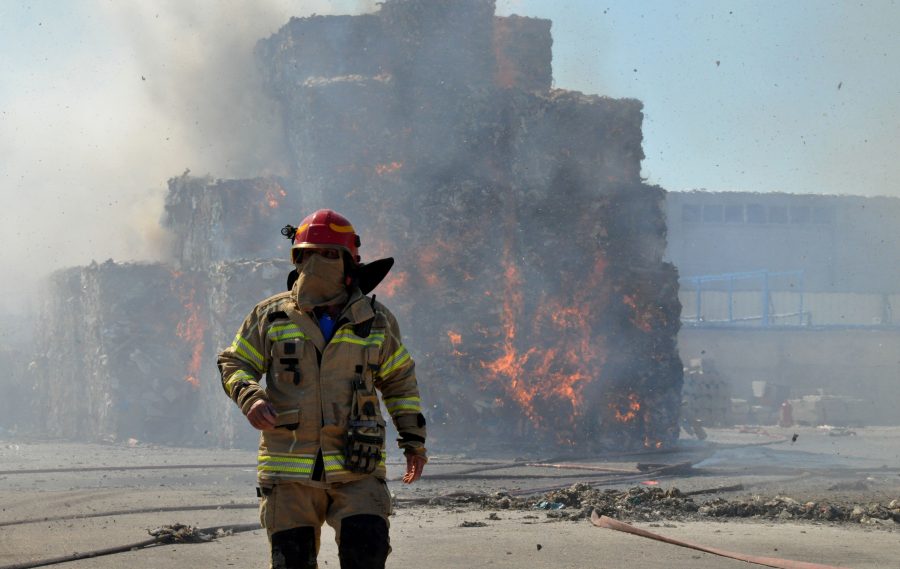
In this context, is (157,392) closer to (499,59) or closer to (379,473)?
(499,59)

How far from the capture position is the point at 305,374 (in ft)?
14.3

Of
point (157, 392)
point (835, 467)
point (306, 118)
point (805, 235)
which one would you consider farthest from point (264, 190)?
point (805, 235)

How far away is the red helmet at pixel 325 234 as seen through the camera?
15.0 ft

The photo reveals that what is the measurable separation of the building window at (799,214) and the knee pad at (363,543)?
164ft

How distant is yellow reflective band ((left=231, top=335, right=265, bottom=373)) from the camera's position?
14.6ft

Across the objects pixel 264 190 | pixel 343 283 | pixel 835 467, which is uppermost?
pixel 264 190

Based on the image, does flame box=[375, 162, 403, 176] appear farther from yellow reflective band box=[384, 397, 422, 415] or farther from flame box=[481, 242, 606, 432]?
yellow reflective band box=[384, 397, 422, 415]

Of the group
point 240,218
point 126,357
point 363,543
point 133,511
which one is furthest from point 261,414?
point 126,357

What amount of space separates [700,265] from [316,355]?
155 ft

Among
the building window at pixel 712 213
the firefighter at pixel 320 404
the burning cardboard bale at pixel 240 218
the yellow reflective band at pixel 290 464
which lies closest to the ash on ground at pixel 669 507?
the firefighter at pixel 320 404

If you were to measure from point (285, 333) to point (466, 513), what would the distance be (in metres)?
6.48

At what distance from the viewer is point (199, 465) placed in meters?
18.1

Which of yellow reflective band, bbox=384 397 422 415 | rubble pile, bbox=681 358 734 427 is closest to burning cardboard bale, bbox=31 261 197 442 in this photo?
rubble pile, bbox=681 358 734 427

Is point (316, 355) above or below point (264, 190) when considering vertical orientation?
below
